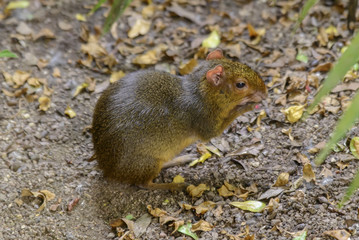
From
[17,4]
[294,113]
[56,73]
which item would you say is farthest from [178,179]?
[17,4]

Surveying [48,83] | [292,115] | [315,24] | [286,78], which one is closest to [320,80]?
[286,78]

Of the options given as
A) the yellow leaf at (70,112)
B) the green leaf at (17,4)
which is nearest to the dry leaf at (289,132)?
the yellow leaf at (70,112)

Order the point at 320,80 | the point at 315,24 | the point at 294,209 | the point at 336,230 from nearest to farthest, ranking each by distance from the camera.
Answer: the point at 336,230 < the point at 294,209 < the point at 320,80 < the point at 315,24

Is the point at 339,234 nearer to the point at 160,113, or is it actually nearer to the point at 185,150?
the point at 160,113

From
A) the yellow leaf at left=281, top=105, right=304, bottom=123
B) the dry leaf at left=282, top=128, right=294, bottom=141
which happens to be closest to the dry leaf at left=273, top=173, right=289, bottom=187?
the dry leaf at left=282, top=128, right=294, bottom=141

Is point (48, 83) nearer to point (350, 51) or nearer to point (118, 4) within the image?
point (118, 4)

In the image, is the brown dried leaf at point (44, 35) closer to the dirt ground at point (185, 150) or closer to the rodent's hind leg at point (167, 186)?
the dirt ground at point (185, 150)
